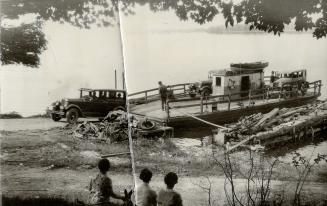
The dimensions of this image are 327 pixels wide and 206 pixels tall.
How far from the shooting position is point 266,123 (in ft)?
13.4

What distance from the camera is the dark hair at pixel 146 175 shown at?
3.84 meters

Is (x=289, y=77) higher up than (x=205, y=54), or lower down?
lower down

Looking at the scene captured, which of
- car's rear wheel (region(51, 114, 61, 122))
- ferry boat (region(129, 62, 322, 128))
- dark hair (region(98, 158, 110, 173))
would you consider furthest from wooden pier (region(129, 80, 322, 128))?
car's rear wheel (region(51, 114, 61, 122))

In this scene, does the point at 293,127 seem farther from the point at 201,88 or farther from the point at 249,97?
the point at 201,88

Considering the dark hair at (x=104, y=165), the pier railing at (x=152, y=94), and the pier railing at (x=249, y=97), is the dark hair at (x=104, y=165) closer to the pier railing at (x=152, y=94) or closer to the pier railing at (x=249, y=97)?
the pier railing at (x=152, y=94)

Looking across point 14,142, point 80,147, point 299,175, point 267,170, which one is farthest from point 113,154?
point 299,175

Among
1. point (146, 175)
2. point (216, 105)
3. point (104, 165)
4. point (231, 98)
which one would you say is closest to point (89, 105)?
point (104, 165)

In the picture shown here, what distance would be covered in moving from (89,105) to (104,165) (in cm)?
62

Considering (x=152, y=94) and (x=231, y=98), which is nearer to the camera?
(x=152, y=94)

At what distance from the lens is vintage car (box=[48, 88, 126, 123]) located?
394cm

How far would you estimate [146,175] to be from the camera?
3850 millimetres

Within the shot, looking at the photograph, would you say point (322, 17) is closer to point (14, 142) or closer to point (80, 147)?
point (80, 147)

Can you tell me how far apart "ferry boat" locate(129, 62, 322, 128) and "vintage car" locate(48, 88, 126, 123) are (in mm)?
128

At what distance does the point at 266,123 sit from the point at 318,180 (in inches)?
25.3
